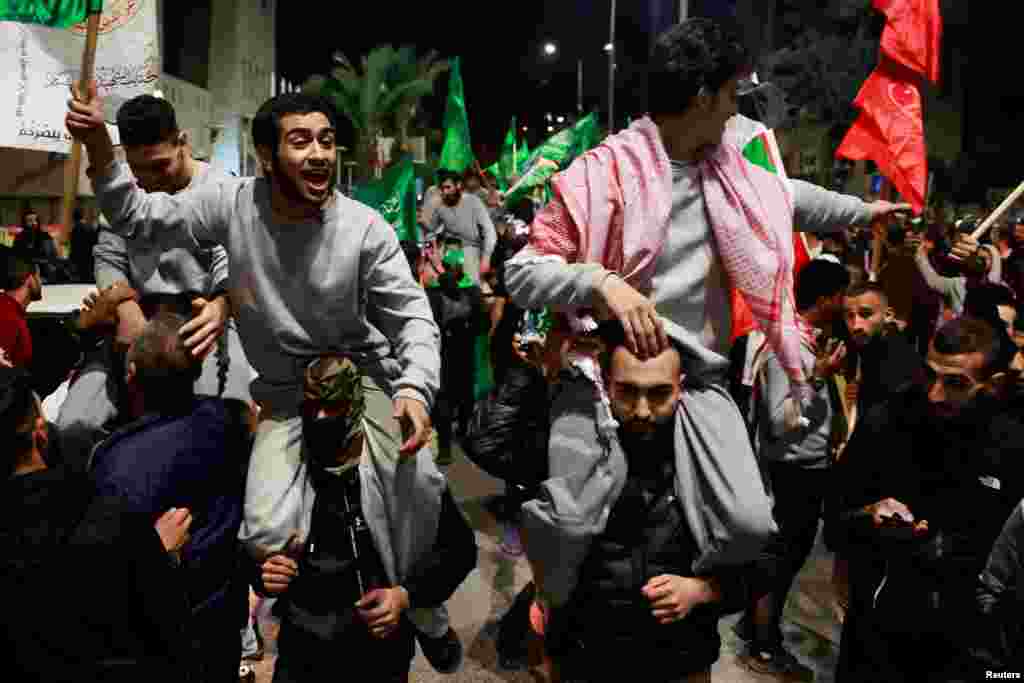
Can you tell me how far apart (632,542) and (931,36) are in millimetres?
4419

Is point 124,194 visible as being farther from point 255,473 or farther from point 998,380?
point 998,380

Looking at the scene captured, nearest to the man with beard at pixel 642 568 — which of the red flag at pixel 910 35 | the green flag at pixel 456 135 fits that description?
the red flag at pixel 910 35

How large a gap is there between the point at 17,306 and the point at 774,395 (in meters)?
3.75

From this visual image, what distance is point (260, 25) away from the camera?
3725 centimetres

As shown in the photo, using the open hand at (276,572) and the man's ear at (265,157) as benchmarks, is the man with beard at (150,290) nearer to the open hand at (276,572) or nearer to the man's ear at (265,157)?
the man's ear at (265,157)

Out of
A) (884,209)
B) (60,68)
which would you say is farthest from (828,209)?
(60,68)

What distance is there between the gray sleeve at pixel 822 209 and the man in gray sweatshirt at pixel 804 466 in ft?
4.25

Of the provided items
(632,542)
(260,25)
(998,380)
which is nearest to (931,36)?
(998,380)

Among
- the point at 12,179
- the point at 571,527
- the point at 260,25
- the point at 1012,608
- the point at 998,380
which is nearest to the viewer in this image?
the point at 571,527

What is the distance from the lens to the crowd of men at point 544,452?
2592 millimetres

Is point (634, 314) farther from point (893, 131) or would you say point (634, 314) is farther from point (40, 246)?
point (40, 246)

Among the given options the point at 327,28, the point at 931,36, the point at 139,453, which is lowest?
the point at 139,453

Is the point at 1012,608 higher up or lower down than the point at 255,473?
lower down

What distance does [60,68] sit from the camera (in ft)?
18.5
